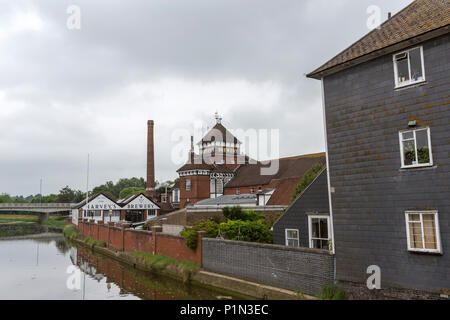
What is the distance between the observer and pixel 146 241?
83.4ft

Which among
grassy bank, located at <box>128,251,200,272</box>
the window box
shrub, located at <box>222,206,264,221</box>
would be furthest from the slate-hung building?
shrub, located at <box>222,206,264,221</box>

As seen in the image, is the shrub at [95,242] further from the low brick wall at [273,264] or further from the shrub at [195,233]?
the low brick wall at [273,264]

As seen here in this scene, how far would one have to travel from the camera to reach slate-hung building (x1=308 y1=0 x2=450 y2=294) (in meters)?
10.3

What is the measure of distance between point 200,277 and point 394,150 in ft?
37.4

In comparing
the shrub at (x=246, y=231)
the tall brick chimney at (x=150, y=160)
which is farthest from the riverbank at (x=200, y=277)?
the tall brick chimney at (x=150, y=160)

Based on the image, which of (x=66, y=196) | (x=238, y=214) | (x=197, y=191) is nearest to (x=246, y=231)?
(x=238, y=214)

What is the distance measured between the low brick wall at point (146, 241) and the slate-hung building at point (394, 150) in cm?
936

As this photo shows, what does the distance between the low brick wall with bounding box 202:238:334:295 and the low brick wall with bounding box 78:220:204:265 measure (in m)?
1.92

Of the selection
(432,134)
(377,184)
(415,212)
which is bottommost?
(415,212)

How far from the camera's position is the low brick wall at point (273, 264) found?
42.0ft

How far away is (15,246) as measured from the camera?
37969mm

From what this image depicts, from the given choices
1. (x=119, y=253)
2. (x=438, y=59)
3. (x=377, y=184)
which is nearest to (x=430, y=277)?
(x=377, y=184)
